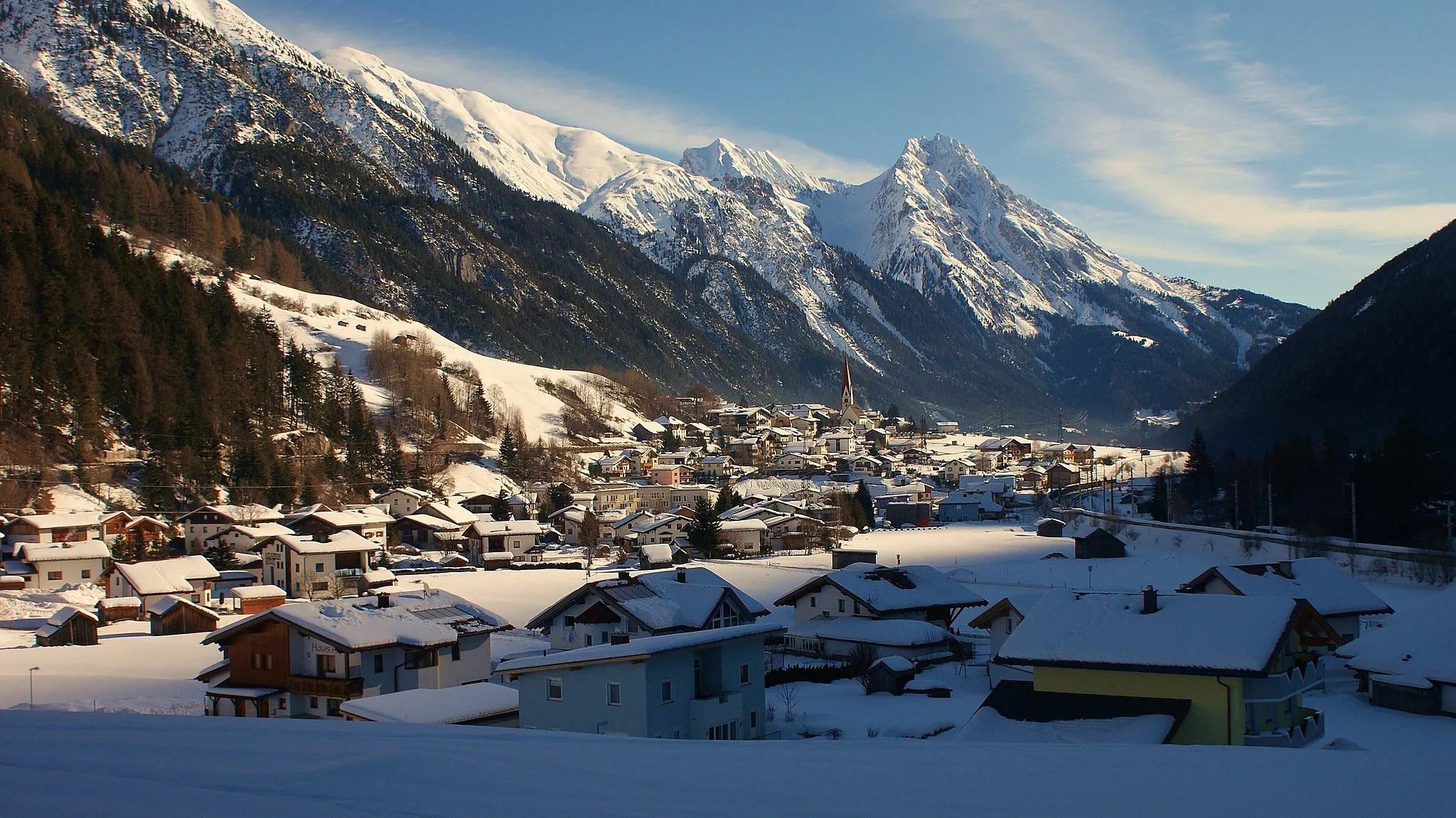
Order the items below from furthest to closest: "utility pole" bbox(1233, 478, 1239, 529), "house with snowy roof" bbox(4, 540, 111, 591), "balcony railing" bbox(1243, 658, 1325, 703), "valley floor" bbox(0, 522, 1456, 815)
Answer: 1. "utility pole" bbox(1233, 478, 1239, 529)
2. "house with snowy roof" bbox(4, 540, 111, 591)
3. "balcony railing" bbox(1243, 658, 1325, 703)
4. "valley floor" bbox(0, 522, 1456, 815)

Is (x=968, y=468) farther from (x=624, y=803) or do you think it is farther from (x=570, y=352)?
(x=624, y=803)

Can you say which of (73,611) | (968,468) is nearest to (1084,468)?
(968,468)

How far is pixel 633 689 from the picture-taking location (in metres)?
15.6

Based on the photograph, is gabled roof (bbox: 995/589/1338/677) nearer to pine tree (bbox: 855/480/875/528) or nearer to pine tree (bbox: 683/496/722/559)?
pine tree (bbox: 683/496/722/559)

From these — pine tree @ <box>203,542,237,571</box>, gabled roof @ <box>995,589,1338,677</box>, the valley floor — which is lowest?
pine tree @ <box>203,542,237,571</box>

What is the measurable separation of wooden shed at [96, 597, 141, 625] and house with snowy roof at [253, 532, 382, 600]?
673 centimetres

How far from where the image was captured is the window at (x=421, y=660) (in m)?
21.6

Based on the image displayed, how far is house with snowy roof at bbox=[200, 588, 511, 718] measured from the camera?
2053 centimetres

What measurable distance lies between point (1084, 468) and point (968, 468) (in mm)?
11893

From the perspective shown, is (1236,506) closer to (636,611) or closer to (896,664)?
(896,664)

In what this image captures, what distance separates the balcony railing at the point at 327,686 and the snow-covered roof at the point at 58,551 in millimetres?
26587

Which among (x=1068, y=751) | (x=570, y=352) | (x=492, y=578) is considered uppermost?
(x=570, y=352)

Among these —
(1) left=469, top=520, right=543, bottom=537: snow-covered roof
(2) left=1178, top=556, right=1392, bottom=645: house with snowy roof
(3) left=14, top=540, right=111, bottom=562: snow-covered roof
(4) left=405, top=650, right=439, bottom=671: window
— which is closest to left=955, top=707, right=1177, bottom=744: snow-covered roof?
(4) left=405, top=650, right=439, bottom=671: window

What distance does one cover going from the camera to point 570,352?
16200 cm
